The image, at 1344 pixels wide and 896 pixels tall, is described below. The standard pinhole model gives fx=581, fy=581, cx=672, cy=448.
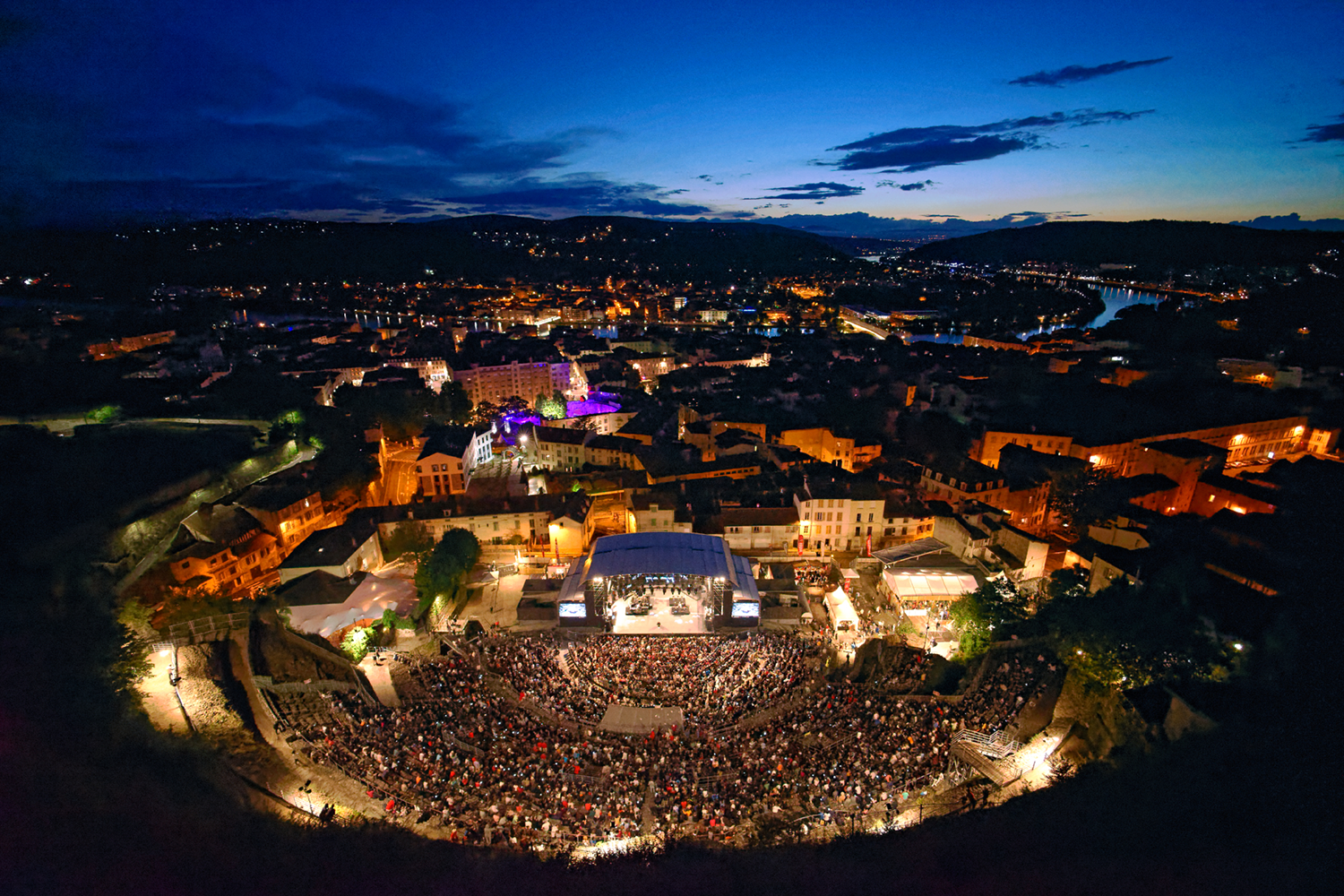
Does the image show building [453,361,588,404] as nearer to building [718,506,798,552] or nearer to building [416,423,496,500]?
building [416,423,496,500]


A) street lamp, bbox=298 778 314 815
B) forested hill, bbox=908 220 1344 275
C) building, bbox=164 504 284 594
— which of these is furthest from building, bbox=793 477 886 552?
forested hill, bbox=908 220 1344 275

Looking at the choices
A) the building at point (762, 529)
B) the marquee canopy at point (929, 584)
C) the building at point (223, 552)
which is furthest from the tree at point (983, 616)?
the building at point (223, 552)

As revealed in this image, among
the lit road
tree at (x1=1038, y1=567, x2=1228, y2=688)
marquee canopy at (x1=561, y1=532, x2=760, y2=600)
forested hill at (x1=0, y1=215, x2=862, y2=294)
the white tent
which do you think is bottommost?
the lit road

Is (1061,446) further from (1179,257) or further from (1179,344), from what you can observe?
(1179,257)

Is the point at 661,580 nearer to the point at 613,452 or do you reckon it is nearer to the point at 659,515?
the point at 659,515

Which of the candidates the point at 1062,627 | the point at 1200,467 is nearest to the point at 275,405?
the point at 1062,627

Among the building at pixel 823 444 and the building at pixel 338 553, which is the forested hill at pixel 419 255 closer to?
the building at pixel 338 553
